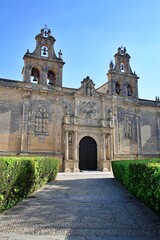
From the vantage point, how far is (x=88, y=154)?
20.0 m

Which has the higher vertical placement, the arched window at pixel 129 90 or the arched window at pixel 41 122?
the arched window at pixel 129 90

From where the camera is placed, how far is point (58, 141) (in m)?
18.5

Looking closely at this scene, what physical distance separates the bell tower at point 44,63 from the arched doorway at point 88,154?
20.9ft

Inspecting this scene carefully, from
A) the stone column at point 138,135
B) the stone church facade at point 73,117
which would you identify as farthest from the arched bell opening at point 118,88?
the stone column at point 138,135

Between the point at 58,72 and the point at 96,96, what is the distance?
4.68 m

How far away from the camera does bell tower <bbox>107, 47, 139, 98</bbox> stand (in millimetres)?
22594

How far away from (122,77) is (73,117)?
831cm

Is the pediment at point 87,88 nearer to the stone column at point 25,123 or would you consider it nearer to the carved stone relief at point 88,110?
the carved stone relief at point 88,110

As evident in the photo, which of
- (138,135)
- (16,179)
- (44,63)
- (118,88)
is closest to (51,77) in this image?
(44,63)

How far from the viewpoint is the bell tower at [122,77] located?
22.6m

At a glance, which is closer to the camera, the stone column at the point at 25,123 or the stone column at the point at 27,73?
the stone column at the point at 25,123

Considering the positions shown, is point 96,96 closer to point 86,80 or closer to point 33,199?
point 86,80

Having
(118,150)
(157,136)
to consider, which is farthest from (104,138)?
(157,136)

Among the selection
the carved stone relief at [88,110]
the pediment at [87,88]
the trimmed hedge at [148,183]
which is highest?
the pediment at [87,88]
